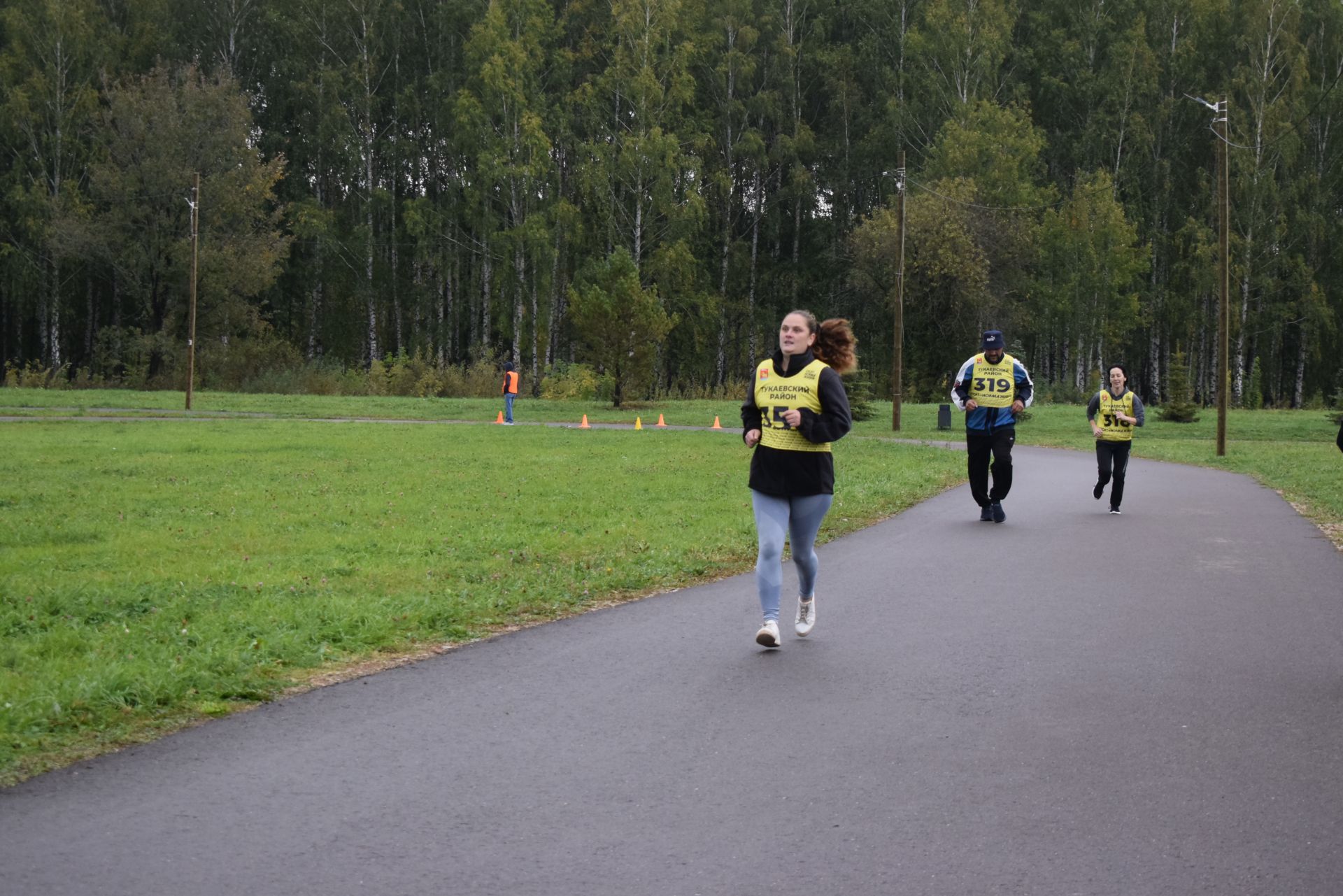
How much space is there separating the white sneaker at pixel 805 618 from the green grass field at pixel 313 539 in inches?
67.8

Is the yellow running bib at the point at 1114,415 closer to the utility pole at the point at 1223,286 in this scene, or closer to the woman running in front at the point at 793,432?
the woman running in front at the point at 793,432

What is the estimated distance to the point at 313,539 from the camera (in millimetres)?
12266

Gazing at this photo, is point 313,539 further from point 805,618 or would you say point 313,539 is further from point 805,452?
point 805,452

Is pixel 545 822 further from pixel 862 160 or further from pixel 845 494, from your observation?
pixel 862 160

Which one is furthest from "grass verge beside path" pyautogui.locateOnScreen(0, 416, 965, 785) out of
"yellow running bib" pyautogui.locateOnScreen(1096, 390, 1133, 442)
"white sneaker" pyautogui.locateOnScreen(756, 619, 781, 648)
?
"yellow running bib" pyautogui.locateOnScreen(1096, 390, 1133, 442)

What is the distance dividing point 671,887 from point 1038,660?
397 centimetres

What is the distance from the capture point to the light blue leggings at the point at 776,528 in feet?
26.0

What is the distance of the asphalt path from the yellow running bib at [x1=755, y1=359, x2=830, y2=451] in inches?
46.1

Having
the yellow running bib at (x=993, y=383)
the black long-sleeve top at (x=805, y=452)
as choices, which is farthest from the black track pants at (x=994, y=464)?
the black long-sleeve top at (x=805, y=452)

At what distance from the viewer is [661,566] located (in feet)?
36.1

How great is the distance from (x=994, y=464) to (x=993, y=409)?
0.60 m

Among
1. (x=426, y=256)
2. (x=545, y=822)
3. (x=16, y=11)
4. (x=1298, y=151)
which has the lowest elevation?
(x=545, y=822)

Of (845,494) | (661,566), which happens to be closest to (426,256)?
(845,494)

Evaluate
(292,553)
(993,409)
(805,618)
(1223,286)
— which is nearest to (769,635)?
(805,618)
